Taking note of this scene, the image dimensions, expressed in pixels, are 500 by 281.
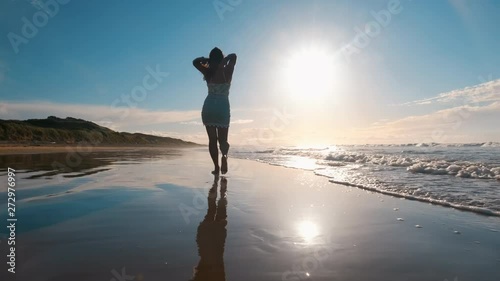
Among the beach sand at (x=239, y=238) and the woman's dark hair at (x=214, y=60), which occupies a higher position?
the woman's dark hair at (x=214, y=60)

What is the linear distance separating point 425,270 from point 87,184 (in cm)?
509

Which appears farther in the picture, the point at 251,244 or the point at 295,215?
the point at 295,215

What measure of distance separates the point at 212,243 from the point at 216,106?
356 cm

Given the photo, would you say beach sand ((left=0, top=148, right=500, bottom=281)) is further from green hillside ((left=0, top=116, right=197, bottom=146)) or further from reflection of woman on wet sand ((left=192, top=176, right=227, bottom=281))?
green hillside ((left=0, top=116, right=197, bottom=146))

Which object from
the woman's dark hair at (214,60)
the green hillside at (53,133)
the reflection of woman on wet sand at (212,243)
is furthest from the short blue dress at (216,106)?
the green hillside at (53,133)

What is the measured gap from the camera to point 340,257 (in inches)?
91.6

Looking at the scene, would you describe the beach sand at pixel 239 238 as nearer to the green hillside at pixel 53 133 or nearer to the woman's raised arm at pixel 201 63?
the woman's raised arm at pixel 201 63

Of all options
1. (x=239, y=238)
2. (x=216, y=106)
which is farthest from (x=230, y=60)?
(x=239, y=238)

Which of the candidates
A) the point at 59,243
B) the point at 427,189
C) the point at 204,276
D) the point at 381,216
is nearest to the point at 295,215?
the point at 381,216

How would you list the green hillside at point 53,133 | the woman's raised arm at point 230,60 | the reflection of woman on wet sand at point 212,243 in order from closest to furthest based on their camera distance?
1. the reflection of woman on wet sand at point 212,243
2. the woman's raised arm at point 230,60
3. the green hillside at point 53,133

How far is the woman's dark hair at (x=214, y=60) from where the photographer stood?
5.76 meters

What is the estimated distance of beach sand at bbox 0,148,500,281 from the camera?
6.65 feet

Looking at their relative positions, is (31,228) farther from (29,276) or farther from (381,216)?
(381,216)

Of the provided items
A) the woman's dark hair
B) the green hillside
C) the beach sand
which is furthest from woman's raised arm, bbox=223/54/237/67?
the green hillside
